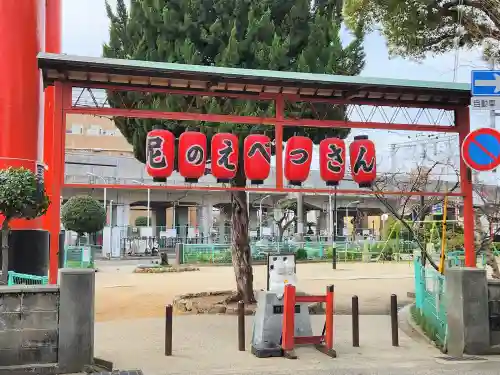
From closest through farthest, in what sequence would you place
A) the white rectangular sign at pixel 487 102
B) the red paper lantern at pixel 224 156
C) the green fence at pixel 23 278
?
1. the white rectangular sign at pixel 487 102
2. the green fence at pixel 23 278
3. the red paper lantern at pixel 224 156

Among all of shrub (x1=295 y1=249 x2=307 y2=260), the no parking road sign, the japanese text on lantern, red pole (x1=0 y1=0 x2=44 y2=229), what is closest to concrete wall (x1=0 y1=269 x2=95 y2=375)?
the japanese text on lantern

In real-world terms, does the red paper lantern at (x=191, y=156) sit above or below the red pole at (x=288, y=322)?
above

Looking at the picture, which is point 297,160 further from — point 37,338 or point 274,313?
point 37,338

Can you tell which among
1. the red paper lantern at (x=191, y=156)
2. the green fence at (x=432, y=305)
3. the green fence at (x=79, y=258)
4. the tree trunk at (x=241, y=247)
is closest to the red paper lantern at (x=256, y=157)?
the red paper lantern at (x=191, y=156)

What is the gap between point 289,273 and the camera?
31.2 feet

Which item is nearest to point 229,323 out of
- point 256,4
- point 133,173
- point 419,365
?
point 419,365

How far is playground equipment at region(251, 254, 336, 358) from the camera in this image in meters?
8.73

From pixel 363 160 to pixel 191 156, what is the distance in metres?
3.66

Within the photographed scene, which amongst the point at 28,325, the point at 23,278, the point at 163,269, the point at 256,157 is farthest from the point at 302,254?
the point at 28,325

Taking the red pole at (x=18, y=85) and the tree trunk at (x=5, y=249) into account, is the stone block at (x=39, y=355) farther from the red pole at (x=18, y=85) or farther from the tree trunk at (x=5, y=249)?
the red pole at (x=18, y=85)

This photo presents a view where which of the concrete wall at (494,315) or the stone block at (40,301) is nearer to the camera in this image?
the stone block at (40,301)

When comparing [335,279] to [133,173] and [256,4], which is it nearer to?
[256,4]

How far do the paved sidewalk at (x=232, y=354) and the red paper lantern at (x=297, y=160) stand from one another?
3.23 meters

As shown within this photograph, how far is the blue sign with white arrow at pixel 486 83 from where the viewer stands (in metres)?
8.87
